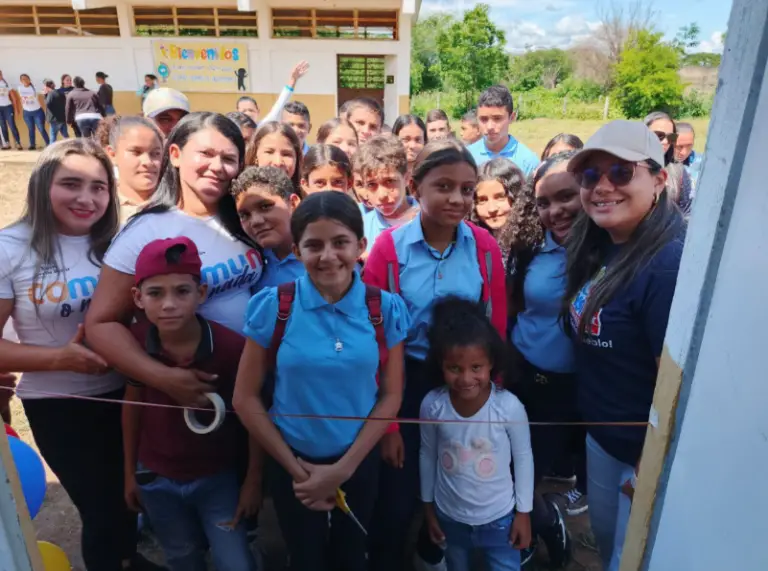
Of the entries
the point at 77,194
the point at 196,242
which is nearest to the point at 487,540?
the point at 196,242

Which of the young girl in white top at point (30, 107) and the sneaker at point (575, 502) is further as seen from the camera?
the young girl in white top at point (30, 107)

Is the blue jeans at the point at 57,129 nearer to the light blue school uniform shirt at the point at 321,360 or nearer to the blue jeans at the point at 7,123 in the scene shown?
the blue jeans at the point at 7,123

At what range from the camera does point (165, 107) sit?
3625 millimetres

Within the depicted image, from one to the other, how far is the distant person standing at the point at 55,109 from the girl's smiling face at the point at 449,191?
13.8 m

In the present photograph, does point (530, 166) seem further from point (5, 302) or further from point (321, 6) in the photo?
point (321, 6)

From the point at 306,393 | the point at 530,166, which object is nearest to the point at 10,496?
the point at 306,393

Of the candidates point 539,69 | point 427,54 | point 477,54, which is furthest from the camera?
point 427,54

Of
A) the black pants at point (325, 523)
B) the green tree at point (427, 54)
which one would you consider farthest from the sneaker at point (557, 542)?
the green tree at point (427, 54)

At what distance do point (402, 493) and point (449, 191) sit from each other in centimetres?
123

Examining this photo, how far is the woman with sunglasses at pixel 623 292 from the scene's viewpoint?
159 centimetres

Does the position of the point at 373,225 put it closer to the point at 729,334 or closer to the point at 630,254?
the point at 630,254

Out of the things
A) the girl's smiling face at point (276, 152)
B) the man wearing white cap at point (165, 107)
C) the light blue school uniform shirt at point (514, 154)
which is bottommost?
the light blue school uniform shirt at point (514, 154)

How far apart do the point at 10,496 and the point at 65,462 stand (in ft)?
2.76

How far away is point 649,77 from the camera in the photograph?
89.4ft
